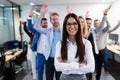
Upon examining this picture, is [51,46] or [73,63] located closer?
[73,63]

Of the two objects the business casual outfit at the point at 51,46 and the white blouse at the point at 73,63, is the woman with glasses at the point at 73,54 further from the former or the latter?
the business casual outfit at the point at 51,46

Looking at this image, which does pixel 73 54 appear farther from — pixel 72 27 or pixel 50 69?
pixel 50 69

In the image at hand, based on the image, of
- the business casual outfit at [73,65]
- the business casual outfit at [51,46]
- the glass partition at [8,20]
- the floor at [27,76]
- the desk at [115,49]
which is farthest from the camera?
the glass partition at [8,20]

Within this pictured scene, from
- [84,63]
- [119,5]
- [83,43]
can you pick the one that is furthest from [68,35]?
[119,5]

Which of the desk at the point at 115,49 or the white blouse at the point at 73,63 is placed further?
the desk at the point at 115,49

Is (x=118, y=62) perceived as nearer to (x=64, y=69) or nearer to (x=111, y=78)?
(x=111, y=78)

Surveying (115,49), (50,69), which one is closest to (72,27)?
(50,69)

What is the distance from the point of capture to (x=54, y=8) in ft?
26.3

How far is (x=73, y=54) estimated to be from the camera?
1.65 metres

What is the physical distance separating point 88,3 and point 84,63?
6512 mm

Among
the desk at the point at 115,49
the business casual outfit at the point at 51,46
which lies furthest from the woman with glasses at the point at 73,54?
the desk at the point at 115,49

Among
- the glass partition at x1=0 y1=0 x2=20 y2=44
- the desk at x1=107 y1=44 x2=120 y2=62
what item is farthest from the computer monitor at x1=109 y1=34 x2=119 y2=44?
the glass partition at x1=0 y1=0 x2=20 y2=44

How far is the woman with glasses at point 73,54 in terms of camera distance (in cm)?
162

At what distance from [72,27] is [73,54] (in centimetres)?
27
